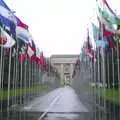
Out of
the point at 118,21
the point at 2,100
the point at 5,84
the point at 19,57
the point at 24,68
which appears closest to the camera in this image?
the point at 118,21

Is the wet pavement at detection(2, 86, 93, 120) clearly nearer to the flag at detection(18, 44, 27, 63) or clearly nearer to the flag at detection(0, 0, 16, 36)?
the flag at detection(0, 0, 16, 36)

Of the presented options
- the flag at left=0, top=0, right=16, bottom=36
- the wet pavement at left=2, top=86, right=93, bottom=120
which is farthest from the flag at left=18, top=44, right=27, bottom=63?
the flag at left=0, top=0, right=16, bottom=36

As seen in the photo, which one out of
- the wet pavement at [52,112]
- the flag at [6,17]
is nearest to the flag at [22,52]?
the wet pavement at [52,112]

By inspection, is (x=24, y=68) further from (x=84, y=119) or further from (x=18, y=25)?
(x=84, y=119)

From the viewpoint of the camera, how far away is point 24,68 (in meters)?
→ 62.6

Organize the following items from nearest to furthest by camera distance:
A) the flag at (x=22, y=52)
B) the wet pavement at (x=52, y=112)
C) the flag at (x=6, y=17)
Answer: the wet pavement at (x=52, y=112) < the flag at (x=6, y=17) < the flag at (x=22, y=52)

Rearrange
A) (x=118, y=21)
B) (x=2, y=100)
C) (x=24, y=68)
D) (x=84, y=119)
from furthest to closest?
(x=24, y=68) < (x=2, y=100) < (x=118, y=21) < (x=84, y=119)

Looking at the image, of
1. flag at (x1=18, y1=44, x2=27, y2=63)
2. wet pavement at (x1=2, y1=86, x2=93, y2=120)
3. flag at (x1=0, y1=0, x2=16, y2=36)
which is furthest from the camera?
flag at (x1=18, y1=44, x2=27, y2=63)

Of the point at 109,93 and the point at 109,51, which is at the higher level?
the point at 109,51

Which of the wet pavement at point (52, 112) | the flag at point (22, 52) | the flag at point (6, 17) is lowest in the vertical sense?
the wet pavement at point (52, 112)

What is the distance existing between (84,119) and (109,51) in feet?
81.4

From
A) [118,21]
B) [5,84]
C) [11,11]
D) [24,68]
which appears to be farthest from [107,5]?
[24,68]

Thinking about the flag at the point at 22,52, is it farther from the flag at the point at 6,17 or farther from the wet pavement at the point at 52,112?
the flag at the point at 6,17

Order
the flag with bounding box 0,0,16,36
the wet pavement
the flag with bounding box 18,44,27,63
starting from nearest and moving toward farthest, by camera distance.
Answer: the wet pavement, the flag with bounding box 0,0,16,36, the flag with bounding box 18,44,27,63
